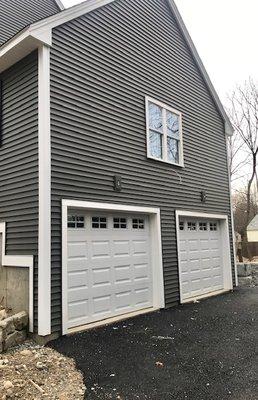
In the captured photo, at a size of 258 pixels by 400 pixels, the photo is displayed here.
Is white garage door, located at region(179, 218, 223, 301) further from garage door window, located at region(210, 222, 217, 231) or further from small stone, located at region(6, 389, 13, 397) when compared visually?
small stone, located at region(6, 389, 13, 397)

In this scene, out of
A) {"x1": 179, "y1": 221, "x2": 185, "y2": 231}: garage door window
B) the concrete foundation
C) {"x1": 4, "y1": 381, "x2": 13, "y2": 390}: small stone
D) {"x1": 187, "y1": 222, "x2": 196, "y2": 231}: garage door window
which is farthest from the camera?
{"x1": 187, "y1": 222, "x2": 196, "y2": 231}: garage door window

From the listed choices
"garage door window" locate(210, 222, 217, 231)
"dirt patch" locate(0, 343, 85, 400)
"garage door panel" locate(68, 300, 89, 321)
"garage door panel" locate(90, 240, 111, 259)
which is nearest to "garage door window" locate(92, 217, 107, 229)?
"garage door panel" locate(90, 240, 111, 259)

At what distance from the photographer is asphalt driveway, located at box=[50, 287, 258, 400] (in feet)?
13.4

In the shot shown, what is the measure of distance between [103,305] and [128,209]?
2053mm

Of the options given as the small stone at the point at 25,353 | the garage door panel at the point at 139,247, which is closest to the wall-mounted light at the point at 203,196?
the garage door panel at the point at 139,247

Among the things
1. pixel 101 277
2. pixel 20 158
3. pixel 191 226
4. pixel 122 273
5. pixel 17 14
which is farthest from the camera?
pixel 17 14

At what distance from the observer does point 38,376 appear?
4.43 meters

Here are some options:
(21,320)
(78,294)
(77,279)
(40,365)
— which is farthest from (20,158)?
(40,365)

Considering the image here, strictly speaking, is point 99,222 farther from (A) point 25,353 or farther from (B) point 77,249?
(A) point 25,353

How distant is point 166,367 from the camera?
4.73 meters

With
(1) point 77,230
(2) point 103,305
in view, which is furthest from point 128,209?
(2) point 103,305

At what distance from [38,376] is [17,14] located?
10.6 m

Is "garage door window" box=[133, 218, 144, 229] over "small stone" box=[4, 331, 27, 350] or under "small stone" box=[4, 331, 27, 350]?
over

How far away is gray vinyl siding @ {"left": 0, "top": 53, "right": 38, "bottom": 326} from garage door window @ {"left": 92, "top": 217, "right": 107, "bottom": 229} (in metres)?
1.41
